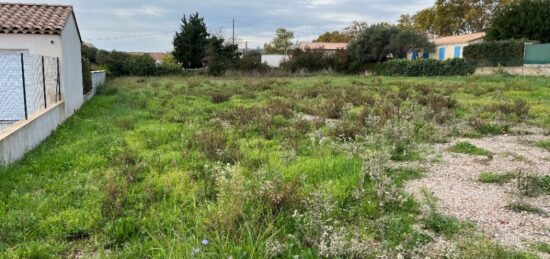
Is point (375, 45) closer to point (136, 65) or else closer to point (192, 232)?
point (136, 65)

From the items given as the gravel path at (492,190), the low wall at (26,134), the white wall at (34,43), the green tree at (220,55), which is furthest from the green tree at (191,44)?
the gravel path at (492,190)

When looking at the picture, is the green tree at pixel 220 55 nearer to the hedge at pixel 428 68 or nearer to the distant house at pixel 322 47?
the distant house at pixel 322 47

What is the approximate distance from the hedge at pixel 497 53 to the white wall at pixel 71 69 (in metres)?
25.4

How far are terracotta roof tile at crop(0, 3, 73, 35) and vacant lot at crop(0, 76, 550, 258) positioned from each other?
3.58m

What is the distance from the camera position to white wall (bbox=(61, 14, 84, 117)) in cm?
1037

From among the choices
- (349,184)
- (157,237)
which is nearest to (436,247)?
(349,184)

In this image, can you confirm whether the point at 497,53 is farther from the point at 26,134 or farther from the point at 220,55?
the point at 26,134

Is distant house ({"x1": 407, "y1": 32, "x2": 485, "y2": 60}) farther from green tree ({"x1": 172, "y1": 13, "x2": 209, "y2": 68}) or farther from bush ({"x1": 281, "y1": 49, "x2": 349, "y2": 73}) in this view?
green tree ({"x1": 172, "y1": 13, "x2": 209, "y2": 68})

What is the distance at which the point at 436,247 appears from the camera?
335 centimetres

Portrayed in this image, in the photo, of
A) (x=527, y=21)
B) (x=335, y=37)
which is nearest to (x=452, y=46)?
(x=527, y=21)

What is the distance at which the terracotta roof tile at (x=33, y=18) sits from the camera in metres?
10.8

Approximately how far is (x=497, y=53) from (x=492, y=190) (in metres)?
27.3

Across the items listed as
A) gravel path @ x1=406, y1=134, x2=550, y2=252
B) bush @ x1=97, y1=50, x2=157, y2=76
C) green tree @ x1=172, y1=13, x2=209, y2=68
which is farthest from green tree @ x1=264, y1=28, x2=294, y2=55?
gravel path @ x1=406, y1=134, x2=550, y2=252

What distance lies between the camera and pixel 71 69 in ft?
37.9
